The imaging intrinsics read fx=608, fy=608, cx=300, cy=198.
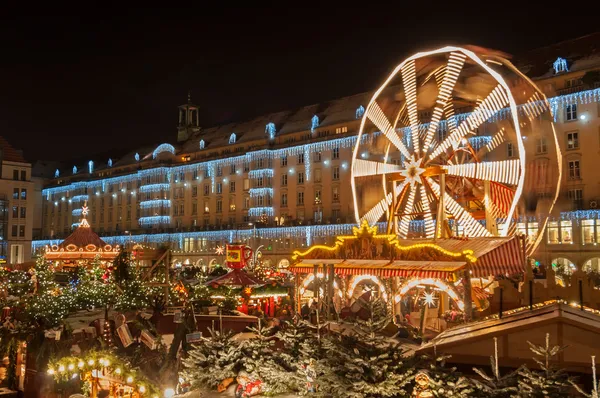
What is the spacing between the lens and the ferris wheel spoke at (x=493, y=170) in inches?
787

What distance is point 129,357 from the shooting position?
13.5 meters

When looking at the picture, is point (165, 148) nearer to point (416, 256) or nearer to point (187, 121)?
point (187, 121)

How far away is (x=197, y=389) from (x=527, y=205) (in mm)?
15100

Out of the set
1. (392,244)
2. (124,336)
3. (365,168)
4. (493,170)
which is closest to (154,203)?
(365,168)

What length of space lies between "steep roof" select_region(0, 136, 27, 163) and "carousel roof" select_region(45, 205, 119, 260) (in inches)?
1476

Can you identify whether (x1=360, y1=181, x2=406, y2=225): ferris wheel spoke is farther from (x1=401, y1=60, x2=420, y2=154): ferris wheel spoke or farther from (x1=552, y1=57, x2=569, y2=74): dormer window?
(x1=552, y1=57, x2=569, y2=74): dormer window

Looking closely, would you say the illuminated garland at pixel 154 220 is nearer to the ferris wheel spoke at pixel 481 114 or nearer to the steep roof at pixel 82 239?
the steep roof at pixel 82 239

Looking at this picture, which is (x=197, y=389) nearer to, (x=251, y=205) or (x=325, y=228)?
(x=325, y=228)

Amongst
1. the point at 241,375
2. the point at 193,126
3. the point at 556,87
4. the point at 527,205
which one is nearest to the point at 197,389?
the point at 241,375

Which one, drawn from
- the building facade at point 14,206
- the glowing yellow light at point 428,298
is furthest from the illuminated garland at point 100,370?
the building facade at point 14,206

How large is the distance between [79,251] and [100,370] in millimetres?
27214

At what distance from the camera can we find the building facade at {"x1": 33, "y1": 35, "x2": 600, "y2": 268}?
43938 millimetres

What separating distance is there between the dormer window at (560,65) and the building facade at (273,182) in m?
0.08

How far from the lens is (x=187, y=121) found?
90.6 metres
